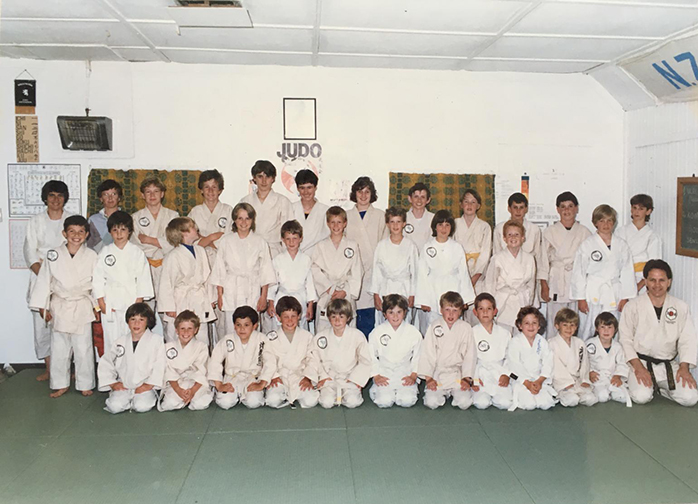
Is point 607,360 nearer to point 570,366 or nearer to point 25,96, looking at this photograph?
point 570,366

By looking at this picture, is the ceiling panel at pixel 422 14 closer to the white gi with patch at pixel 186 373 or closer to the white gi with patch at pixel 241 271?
the white gi with patch at pixel 241 271

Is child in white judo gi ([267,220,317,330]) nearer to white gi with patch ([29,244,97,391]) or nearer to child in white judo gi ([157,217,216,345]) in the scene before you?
child in white judo gi ([157,217,216,345])

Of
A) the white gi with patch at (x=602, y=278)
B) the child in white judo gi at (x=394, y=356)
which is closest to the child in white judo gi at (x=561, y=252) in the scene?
the white gi with patch at (x=602, y=278)

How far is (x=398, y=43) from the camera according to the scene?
448 cm

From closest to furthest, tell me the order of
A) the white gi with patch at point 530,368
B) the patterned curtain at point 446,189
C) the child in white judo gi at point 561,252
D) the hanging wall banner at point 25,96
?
the white gi with patch at point 530,368, the child in white judo gi at point 561,252, the hanging wall banner at point 25,96, the patterned curtain at point 446,189

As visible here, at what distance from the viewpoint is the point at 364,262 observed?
4.98 metres

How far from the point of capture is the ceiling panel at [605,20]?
356 cm

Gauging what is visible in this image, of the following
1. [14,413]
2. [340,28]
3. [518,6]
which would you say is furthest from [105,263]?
[518,6]

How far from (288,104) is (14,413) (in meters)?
3.41

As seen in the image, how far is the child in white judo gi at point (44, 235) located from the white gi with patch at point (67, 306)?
1.37 ft

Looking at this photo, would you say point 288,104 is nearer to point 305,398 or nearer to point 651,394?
point 305,398

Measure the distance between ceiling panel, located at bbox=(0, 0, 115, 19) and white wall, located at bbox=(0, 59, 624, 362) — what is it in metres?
1.37

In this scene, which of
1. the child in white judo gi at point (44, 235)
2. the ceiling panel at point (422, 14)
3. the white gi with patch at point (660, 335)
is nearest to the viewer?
the ceiling panel at point (422, 14)

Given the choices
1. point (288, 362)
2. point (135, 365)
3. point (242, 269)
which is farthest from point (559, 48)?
point (135, 365)
